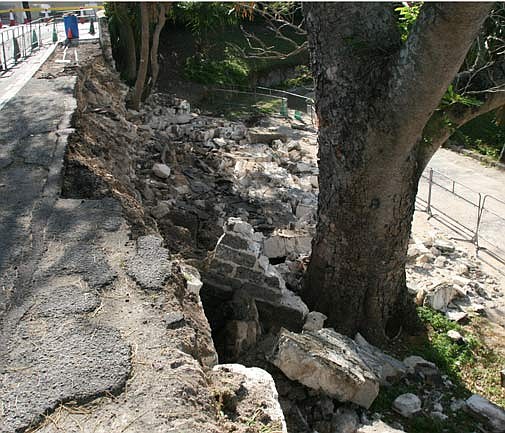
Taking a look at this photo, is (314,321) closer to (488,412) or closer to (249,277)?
(249,277)

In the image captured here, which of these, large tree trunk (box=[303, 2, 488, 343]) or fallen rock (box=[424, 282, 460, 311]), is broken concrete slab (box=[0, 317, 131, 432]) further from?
fallen rock (box=[424, 282, 460, 311])

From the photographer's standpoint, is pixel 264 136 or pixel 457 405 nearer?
pixel 457 405

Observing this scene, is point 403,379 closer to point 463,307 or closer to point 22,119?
point 463,307

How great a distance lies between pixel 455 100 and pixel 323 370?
2.99 metres

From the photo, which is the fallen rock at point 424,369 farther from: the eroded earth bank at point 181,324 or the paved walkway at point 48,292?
the paved walkway at point 48,292

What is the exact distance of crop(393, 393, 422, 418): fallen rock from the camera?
15.4ft

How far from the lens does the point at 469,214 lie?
10672mm

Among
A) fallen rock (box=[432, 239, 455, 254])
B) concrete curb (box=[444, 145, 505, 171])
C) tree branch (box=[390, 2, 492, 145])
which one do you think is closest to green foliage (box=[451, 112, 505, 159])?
concrete curb (box=[444, 145, 505, 171])

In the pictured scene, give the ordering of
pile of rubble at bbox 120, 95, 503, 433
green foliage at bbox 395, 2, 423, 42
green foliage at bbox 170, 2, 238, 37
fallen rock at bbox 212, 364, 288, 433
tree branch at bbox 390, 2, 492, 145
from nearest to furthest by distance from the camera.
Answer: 1. fallen rock at bbox 212, 364, 288, 433
2. tree branch at bbox 390, 2, 492, 145
3. pile of rubble at bbox 120, 95, 503, 433
4. green foliage at bbox 395, 2, 423, 42
5. green foliage at bbox 170, 2, 238, 37

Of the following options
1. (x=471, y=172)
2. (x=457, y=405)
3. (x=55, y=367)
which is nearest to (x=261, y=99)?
(x=471, y=172)

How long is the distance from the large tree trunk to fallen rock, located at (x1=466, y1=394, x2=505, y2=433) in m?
1.26

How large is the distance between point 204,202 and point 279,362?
476cm

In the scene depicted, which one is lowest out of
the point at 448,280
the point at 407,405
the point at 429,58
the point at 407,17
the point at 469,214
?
the point at 469,214

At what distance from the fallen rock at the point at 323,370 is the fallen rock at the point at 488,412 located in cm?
116
